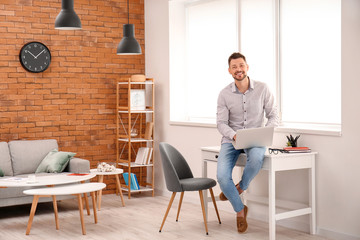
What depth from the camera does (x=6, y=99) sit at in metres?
6.77

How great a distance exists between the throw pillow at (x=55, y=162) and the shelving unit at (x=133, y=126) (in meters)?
1.00

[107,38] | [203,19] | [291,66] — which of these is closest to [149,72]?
[107,38]

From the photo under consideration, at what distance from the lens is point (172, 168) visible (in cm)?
516

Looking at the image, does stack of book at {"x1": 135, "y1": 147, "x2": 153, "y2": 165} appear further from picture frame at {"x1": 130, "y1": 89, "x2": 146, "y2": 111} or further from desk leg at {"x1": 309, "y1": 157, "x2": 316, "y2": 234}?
desk leg at {"x1": 309, "y1": 157, "x2": 316, "y2": 234}

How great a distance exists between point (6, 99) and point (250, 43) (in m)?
3.13

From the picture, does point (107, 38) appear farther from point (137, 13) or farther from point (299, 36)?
point (299, 36)

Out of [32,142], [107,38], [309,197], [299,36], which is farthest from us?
[107,38]

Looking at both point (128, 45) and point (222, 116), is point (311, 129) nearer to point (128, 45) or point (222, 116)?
point (222, 116)

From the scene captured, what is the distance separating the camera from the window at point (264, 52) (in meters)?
5.30

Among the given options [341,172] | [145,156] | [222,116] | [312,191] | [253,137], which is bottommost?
[312,191]

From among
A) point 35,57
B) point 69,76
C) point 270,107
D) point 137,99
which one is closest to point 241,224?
point 270,107

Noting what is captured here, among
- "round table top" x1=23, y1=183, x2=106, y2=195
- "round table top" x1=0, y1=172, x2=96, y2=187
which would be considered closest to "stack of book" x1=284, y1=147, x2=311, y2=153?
"round table top" x1=23, y1=183, x2=106, y2=195

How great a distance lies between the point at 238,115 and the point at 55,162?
7.93 feet

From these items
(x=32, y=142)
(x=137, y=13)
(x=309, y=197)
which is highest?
(x=137, y=13)
